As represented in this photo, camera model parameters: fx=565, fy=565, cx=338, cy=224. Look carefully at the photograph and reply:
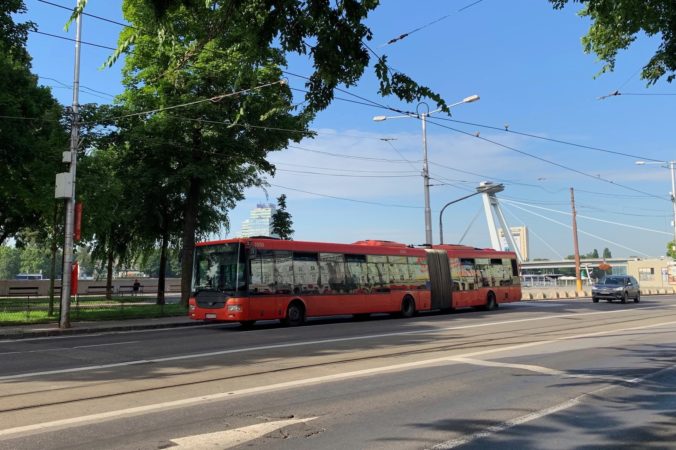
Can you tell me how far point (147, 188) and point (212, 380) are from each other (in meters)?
19.8

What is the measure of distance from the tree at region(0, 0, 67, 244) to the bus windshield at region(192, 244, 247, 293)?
658 centimetres

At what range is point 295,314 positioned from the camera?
63.4 feet

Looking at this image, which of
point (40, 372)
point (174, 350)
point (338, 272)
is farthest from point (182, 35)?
point (40, 372)

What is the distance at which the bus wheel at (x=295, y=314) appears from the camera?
19.1 meters

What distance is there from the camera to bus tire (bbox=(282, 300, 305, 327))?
1909 centimetres

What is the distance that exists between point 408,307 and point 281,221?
13.1 m

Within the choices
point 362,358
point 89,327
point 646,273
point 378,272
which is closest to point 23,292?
point 89,327

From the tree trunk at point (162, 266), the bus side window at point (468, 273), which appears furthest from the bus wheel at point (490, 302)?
the tree trunk at point (162, 266)

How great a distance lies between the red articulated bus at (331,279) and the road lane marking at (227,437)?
11.6 metres

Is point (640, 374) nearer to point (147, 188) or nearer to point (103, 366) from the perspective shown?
point (103, 366)

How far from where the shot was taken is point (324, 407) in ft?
23.0

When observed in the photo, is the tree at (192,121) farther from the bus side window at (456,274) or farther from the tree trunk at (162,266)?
the bus side window at (456,274)

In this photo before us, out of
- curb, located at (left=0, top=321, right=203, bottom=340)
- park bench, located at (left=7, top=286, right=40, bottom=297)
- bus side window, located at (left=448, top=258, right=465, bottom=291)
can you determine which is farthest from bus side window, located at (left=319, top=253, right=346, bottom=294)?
park bench, located at (left=7, top=286, right=40, bottom=297)

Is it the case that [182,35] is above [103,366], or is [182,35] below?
above
